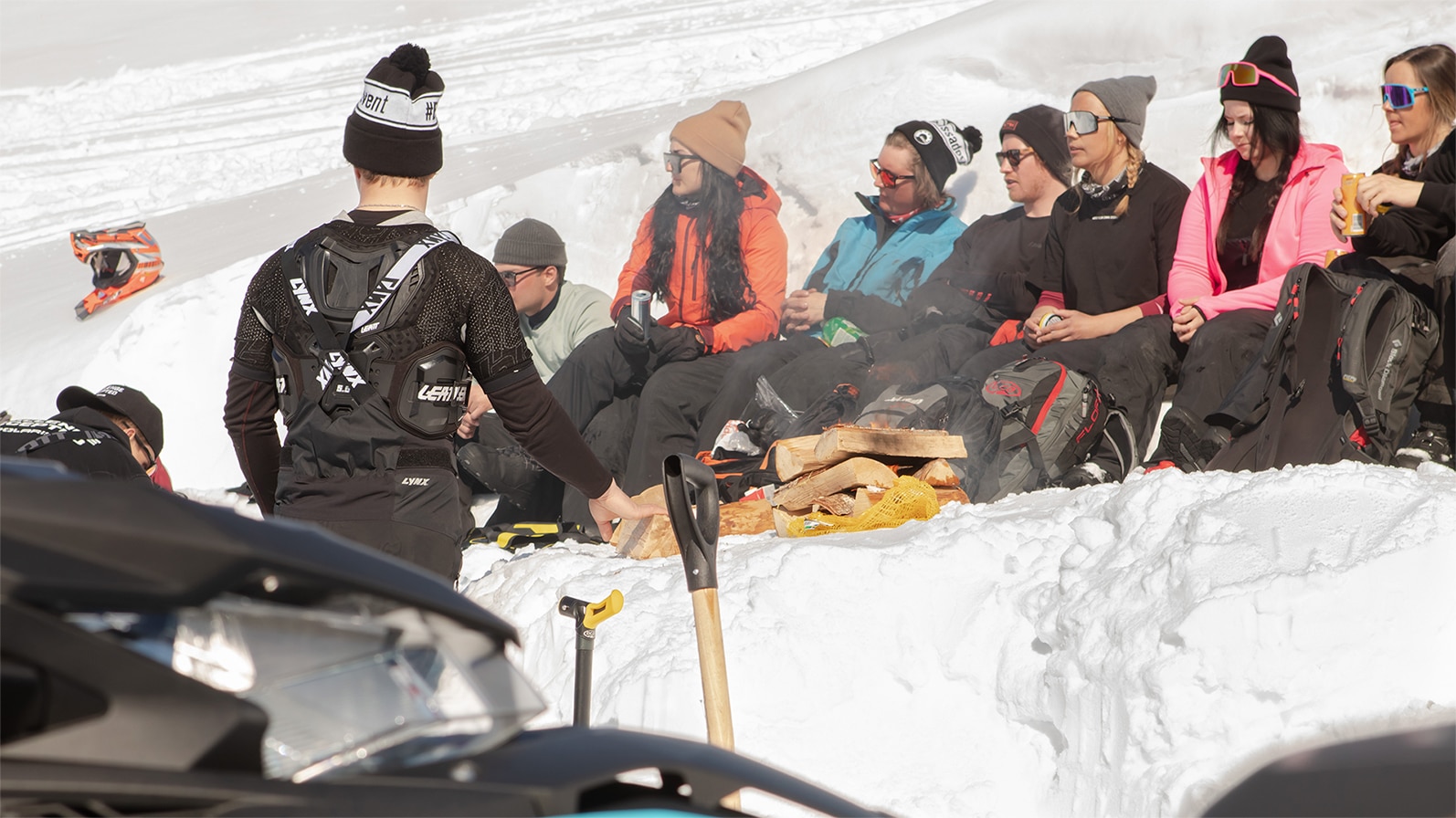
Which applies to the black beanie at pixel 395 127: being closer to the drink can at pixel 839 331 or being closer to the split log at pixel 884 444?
the split log at pixel 884 444

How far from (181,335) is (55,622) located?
1035 cm

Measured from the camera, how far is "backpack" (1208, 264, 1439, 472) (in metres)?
4.85

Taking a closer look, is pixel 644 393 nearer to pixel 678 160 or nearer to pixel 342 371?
pixel 678 160

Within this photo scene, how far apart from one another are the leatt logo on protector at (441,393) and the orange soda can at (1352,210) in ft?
13.1

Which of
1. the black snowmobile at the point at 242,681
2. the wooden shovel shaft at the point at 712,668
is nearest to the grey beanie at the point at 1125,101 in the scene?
the wooden shovel shaft at the point at 712,668

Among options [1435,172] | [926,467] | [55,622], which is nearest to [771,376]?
[926,467]

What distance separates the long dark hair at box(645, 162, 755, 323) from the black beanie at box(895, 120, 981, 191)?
113cm

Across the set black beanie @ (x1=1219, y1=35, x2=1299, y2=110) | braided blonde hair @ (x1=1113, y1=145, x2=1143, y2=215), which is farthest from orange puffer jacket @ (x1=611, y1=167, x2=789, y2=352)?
black beanie @ (x1=1219, y1=35, x2=1299, y2=110)

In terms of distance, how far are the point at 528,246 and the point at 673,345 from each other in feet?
4.53

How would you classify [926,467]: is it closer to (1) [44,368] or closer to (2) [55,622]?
(2) [55,622]

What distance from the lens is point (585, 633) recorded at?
10.5 ft

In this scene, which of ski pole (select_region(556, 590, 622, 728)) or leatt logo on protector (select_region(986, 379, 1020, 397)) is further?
leatt logo on protector (select_region(986, 379, 1020, 397))

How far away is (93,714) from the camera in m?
1.08

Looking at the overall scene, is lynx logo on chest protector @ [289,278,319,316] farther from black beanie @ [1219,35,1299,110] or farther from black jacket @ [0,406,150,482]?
black beanie @ [1219,35,1299,110]
